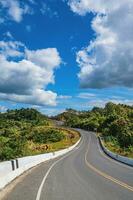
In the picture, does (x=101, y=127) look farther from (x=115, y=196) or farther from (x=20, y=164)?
(x=115, y=196)

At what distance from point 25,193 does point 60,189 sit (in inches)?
70.5

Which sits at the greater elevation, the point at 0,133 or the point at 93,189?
the point at 0,133

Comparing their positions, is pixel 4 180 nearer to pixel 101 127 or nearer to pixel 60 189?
pixel 60 189

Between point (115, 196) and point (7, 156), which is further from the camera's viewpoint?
point (7, 156)

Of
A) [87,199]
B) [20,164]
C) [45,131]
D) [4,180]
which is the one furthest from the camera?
[45,131]

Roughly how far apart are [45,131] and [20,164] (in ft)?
369

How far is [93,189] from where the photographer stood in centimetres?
1712

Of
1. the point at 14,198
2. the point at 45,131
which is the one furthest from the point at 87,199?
the point at 45,131

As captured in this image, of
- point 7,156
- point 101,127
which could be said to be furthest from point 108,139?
point 7,156

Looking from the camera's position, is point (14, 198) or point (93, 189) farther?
point (93, 189)

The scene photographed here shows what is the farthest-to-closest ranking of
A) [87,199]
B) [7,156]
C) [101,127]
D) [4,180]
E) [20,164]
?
[101,127], [7,156], [20,164], [4,180], [87,199]

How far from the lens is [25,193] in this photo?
16453 mm

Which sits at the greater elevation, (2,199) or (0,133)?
(0,133)

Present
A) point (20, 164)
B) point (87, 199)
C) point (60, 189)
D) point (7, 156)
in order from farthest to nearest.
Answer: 1. point (7, 156)
2. point (20, 164)
3. point (60, 189)
4. point (87, 199)
